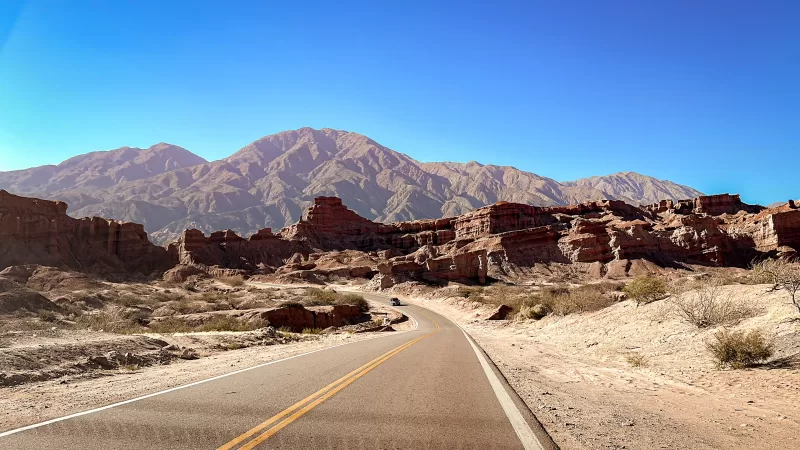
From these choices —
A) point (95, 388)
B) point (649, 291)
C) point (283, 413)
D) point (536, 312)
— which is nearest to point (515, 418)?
point (283, 413)

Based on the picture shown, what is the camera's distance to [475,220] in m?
115

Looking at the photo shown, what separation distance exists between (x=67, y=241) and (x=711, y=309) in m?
90.6

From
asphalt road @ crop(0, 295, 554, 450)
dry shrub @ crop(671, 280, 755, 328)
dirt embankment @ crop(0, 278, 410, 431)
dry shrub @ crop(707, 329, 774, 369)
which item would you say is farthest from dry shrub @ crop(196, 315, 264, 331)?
dry shrub @ crop(707, 329, 774, 369)

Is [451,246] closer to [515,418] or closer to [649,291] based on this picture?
[649,291]

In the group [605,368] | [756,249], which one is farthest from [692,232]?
[605,368]

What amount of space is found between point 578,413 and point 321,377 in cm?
496

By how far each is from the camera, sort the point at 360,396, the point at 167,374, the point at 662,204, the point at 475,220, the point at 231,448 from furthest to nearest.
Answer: the point at 662,204 < the point at 475,220 < the point at 167,374 < the point at 360,396 < the point at 231,448

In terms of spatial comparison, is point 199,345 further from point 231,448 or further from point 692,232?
point 692,232

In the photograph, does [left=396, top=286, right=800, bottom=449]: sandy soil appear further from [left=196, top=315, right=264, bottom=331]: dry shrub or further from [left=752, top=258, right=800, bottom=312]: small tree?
[left=196, top=315, right=264, bottom=331]: dry shrub

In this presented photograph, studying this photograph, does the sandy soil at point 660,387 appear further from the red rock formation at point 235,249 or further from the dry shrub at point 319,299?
the red rock formation at point 235,249

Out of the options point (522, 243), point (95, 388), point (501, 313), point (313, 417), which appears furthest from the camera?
point (522, 243)

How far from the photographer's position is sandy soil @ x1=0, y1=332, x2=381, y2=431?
275 inches

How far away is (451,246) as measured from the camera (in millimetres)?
104188

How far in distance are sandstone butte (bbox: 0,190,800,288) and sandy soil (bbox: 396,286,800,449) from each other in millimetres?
64874
